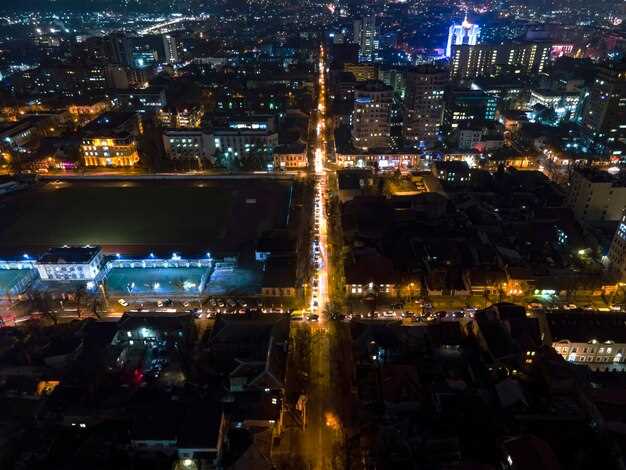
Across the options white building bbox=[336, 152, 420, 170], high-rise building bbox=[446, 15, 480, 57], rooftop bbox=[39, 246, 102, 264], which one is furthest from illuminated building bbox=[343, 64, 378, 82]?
rooftop bbox=[39, 246, 102, 264]

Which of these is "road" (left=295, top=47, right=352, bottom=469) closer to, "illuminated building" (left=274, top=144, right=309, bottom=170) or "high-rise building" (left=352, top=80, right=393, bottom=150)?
"illuminated building" (left=274, top=144, right=309, bottom=170)

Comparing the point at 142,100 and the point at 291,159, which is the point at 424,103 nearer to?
the point at 291,159

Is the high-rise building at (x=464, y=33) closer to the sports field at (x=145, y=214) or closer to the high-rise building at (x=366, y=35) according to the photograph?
the high-rise building at (x=366, y=35)

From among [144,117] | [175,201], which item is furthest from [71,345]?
[144,117]

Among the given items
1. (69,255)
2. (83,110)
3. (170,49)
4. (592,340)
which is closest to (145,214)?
(69,255)

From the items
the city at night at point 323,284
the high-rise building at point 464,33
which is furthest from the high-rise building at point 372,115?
the high-rise building at point 464,33

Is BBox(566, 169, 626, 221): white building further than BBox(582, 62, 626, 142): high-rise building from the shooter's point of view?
No
